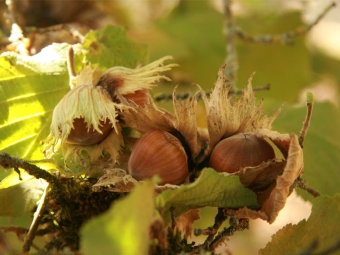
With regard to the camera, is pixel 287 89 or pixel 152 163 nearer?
pixel 152 163

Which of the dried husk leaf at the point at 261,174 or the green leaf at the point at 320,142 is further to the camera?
the green leaf at the point at 320,142

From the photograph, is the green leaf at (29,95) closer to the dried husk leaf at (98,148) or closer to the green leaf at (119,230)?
the dried husk leaf at (98,148)

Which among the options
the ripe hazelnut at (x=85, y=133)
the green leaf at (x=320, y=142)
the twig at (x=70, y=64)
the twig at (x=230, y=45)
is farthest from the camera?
the twig at (x=230, y=45)

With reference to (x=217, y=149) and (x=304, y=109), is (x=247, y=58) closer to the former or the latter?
(x=304, y=109)

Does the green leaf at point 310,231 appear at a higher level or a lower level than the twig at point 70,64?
lower

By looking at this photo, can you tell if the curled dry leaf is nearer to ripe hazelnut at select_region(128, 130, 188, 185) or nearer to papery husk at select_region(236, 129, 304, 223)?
ripe hazelnut at select_region(128, 130, 188, 185)

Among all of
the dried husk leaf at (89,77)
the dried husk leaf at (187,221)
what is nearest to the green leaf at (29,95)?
the dried husk leaf at (89,77)

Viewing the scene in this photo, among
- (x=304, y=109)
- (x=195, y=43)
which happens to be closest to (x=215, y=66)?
(x=195, y=43)
